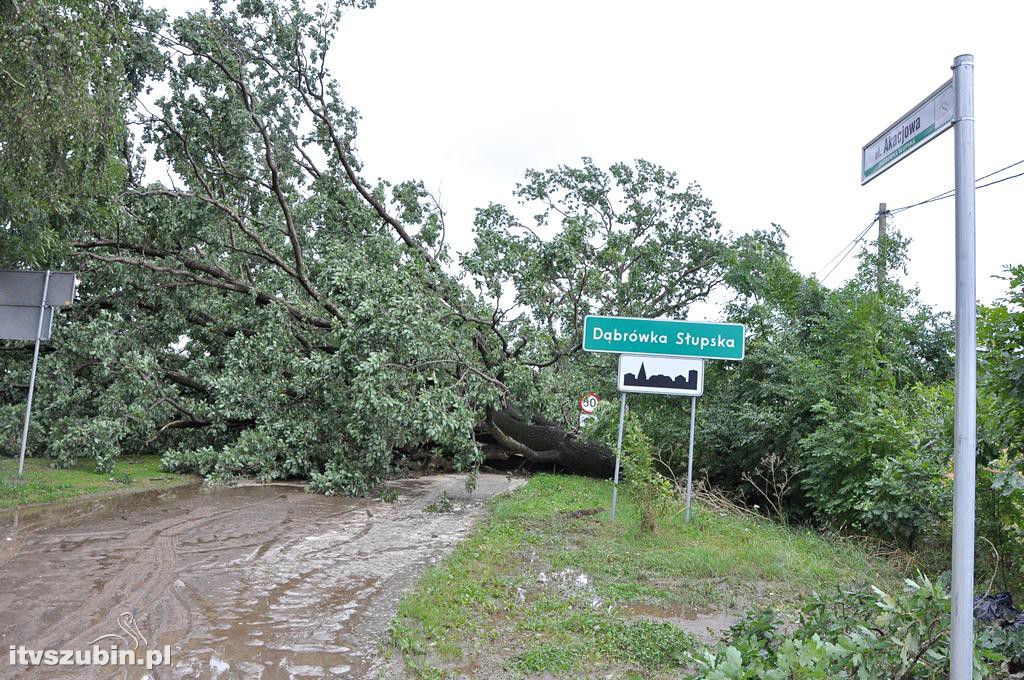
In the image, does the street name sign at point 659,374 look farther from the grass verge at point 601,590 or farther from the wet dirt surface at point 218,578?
the wet dirt surface at point 218,578

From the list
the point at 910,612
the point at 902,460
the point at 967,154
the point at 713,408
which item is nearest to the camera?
the point at 967,154

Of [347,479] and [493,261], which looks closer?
[347,479]

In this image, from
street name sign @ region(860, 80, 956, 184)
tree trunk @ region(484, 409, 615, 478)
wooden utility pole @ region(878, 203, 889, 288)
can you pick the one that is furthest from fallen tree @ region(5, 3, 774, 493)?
street name sign @ region(860, 80, 956, 184)

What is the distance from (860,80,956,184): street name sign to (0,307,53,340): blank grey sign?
37.7 feet

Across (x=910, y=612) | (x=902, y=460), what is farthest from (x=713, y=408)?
(x=910, y=612)

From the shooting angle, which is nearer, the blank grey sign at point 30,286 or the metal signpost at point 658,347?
the metal signpost at point 658,347

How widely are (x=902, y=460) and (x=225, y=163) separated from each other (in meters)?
13.3

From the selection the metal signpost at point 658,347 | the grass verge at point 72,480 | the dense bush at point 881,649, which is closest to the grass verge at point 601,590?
the dense bush at point 881,649

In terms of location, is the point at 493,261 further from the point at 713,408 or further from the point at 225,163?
the point at 225,163

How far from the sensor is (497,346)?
14.6 m

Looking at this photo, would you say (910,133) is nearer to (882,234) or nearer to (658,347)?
(658,347)

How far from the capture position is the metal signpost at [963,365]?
2.51 metres

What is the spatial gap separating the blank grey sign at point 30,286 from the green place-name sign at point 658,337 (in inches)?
A: 306

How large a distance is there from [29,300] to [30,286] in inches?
8.4
